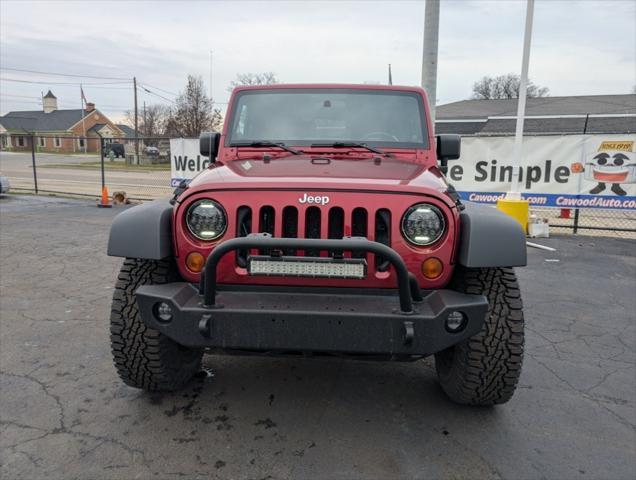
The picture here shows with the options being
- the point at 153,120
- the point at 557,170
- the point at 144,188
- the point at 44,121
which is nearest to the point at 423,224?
the point at 557,170

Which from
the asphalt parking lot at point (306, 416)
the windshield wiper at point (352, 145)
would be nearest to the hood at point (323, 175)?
the windshield wiper at point (352, 145)

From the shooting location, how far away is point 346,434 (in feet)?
8.84

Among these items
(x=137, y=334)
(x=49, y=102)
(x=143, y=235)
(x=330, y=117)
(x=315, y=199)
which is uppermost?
(x=49, y=102)

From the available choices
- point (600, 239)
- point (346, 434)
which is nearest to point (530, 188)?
point (600, 239)

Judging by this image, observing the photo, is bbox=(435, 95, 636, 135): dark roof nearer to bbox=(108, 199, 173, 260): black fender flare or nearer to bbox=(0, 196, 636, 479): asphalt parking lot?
bbox=(0, 196, 636, 479): asphalt parking lot

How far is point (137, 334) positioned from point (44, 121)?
89169 mm

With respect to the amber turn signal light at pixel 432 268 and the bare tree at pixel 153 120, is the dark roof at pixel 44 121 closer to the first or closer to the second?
the bare tree at pixel 153 120

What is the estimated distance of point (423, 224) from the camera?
246 cm

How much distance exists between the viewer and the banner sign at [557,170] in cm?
909

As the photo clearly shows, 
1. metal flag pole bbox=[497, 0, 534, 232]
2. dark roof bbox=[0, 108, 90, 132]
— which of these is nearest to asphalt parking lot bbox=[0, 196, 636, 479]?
metal flag pole bbox=[497, 0, 534, 232]

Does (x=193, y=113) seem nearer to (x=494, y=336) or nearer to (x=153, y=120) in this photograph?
(x=153, y=120)

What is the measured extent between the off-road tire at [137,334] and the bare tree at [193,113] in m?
32.2

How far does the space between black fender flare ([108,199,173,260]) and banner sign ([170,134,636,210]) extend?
8.40 meters

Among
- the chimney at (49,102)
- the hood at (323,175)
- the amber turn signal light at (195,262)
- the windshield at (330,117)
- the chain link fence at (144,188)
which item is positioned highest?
the chimney at (49,102)
